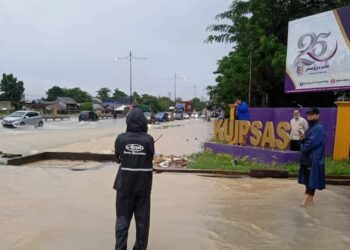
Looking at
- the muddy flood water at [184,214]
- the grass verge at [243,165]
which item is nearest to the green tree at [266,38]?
the grass verge at [243,165]

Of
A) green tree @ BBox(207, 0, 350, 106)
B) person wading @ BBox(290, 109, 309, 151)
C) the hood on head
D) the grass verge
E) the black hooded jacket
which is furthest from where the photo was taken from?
green tree @ BBox(207, 0, 350, 106)

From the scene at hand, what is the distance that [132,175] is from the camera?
527 centimetres

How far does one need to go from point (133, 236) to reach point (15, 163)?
8768 mm

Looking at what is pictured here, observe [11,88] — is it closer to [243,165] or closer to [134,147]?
[243,165]

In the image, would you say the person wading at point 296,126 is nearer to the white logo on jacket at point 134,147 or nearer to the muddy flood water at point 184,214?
the muddy flood water at point 184,214

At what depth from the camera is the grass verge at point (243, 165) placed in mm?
11992

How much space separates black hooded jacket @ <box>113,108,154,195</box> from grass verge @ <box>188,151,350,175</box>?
726cm

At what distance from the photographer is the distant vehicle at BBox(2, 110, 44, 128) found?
38434 mm

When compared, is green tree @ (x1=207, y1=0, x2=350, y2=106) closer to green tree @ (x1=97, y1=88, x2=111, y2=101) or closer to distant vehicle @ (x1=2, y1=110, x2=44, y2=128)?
distant vehicle @ (x1=2, y1=110, x2=44, y2=128)

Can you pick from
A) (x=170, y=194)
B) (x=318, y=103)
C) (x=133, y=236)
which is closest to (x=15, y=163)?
(x=170, y=194)

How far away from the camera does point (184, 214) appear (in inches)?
303

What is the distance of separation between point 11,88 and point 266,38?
8201cm

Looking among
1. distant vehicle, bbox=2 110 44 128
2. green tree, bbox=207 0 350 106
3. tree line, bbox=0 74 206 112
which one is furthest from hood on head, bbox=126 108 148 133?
tree line, bbox=0 74 206 112

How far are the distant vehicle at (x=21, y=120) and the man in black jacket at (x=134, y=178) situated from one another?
35.1 meters
